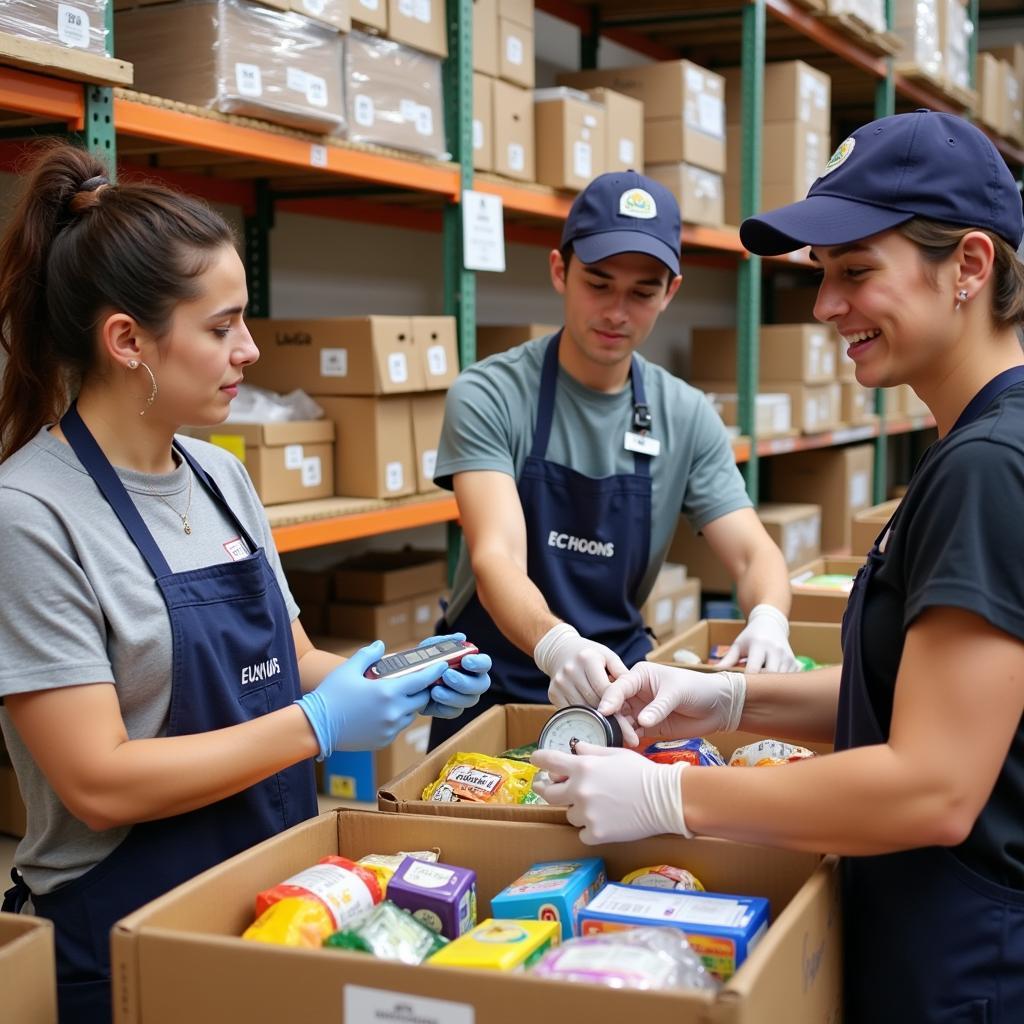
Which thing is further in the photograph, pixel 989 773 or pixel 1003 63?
pixel 1003 63

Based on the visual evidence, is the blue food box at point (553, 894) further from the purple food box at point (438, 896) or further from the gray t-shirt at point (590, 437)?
the gray t-shirt at point (590, 437)

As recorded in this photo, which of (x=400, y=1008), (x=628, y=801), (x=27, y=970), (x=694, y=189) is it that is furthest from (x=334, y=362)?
(x=400, y=1008)

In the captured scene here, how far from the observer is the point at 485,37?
345cm

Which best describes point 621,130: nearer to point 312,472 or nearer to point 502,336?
point 502,336

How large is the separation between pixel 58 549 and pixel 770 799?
82 centimetres

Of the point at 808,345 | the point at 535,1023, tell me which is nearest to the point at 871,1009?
the point at 535,1023

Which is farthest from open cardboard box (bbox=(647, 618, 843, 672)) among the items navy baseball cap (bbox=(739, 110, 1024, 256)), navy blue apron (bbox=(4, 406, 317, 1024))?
navy baseball cap (bbox=(739, 110, 1024, 256))

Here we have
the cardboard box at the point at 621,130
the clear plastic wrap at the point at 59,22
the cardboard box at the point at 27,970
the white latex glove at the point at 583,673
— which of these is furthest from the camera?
the cardboard box at the point at 621,130

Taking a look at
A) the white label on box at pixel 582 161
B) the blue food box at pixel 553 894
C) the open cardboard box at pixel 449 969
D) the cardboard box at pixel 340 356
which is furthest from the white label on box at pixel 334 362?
the blue food box at pixel 553 894

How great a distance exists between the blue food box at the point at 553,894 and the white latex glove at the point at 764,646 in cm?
77

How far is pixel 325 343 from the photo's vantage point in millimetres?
3240

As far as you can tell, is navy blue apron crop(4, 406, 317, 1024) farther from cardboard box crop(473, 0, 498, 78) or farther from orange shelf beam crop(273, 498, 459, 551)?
cardboard box crop(473, 0, 498, 78)

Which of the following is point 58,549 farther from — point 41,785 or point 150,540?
point 41,785

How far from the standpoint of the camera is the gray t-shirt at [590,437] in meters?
2.34
